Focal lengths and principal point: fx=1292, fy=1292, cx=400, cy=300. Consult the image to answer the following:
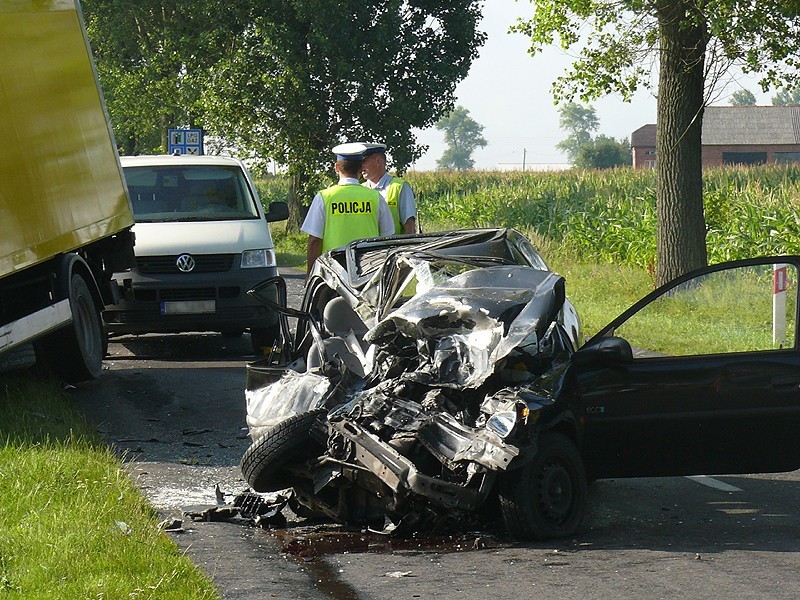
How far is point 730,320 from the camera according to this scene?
6922 mm

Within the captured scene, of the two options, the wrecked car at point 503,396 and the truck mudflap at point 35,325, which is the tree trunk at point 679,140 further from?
the wrecked car at point 503,396

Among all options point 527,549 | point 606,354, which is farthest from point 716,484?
point 527,549

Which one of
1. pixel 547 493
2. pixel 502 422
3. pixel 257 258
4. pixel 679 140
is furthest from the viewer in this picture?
pixel 679 140

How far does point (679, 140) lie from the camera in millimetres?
16422

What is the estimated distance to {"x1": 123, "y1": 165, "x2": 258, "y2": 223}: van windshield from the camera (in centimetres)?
1380

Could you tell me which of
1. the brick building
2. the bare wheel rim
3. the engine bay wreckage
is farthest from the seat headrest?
the brick building

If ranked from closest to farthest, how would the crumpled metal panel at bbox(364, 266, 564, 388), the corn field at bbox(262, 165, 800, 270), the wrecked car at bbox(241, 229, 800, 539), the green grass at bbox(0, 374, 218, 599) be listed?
1. the green grass at bbox(0, 374, 218, 599)
2. the wrecked car at bbox(241, 229, 800, 539)
3. the crumpled metal panel at bbox(364, 266, 564, 388)
4. the corn field at bbox(262, 165, 800, 270)

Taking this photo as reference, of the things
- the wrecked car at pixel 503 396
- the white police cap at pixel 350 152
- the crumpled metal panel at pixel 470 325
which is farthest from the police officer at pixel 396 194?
the crumpled metal panel at pixel 470 325

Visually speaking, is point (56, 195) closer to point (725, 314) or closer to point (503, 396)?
point (503, 396)

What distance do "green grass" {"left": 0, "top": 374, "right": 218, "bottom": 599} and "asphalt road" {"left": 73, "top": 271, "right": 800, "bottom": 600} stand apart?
0.71ft

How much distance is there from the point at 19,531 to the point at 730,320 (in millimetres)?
3785

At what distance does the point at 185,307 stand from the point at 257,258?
91cm

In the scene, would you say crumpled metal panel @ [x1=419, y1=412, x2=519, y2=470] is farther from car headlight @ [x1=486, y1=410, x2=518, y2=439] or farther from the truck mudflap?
the truck mudflap

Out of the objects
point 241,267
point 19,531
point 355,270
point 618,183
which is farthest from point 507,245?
point 618,183
